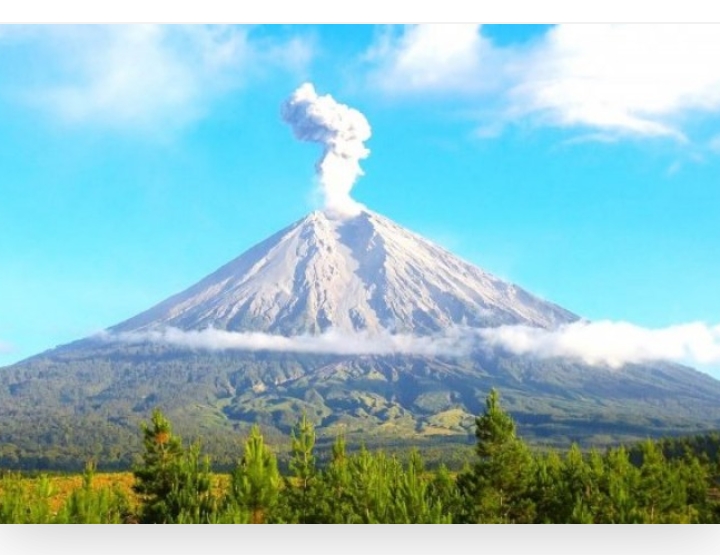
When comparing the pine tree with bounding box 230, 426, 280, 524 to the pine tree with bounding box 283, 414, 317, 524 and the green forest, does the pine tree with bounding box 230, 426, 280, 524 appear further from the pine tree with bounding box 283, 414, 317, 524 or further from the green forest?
the pine tree with bounding box 283, 414, 317, 524

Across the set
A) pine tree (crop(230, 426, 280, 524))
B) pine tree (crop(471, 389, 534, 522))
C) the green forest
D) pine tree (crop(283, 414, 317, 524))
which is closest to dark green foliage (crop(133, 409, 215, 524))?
the green forest

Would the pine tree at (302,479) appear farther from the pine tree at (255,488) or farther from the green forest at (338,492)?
the pine tree at (255,488)

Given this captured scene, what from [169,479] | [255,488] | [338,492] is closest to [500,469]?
[338,492]

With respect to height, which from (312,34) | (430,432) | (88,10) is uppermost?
(312,34)

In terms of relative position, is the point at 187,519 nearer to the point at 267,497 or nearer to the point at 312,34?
the point at 267,497

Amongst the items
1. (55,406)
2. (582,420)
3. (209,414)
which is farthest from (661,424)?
(55,406)

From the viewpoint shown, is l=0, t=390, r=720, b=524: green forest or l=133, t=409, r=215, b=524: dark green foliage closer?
l=0, t=390, r=720, b=524: green forest

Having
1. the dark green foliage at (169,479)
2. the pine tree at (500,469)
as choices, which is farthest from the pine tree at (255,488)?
the pine tree at (500,469)

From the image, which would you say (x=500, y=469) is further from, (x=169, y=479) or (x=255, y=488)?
(x=169, y=479)
